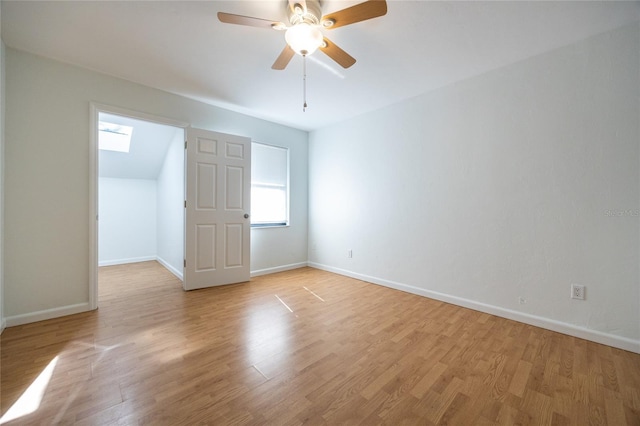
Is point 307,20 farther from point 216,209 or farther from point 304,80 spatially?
point 216,209

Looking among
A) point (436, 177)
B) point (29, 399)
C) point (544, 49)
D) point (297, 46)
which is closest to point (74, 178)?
point (29, 399)

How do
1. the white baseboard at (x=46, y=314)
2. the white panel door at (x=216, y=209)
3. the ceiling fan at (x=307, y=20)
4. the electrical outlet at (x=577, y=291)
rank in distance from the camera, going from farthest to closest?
the white panel door at (x=216, y=209) → the white baseboard at (x=46, y=314) → the electrical outlet at (x=577, y=291) → the ceiling fan at (x=307, y=20)

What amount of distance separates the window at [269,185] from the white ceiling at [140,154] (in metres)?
1.25

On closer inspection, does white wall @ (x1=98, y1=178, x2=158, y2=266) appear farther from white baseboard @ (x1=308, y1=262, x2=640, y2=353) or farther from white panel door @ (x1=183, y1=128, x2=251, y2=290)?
white baseboard @ (x1=308, y1=262, x2=640, y2=353)

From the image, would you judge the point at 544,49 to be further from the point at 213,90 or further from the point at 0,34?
the point at 0,34

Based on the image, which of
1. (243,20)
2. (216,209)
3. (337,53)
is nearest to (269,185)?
(216,209)

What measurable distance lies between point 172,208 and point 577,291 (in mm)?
5276

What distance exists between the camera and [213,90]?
314 cm

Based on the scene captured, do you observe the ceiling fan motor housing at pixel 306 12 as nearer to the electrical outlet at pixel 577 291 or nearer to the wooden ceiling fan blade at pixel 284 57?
the wooden ceiling fan blade at pixel 284 57

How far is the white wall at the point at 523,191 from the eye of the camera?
2.05m

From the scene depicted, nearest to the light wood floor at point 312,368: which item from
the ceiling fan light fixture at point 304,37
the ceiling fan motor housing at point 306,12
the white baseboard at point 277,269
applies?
the white baseboard at point 277,269

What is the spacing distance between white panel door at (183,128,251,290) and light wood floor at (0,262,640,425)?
77 centimetres

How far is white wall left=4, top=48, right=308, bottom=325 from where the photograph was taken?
7.69 feet

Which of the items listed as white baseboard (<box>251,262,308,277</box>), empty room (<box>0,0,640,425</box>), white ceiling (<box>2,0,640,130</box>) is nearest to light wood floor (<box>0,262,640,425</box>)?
empty room (<box>0,0,640,425</box>)
